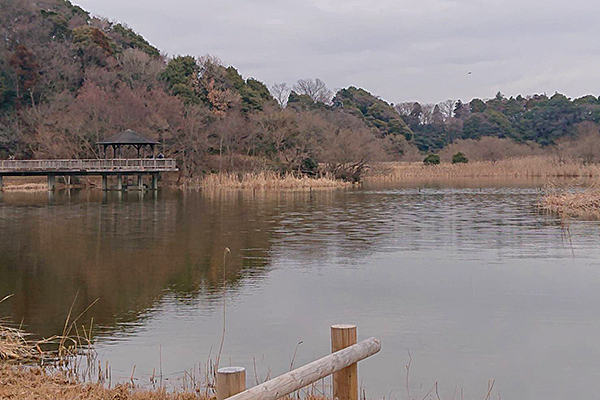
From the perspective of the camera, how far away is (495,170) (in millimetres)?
57000

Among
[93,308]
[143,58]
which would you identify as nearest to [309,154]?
[143,58]

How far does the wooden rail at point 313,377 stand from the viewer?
A: 395cm

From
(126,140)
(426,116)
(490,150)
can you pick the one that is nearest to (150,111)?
(126,140)

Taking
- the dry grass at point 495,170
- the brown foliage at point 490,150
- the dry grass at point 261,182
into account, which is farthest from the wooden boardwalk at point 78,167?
the brown foliage at point 490,150

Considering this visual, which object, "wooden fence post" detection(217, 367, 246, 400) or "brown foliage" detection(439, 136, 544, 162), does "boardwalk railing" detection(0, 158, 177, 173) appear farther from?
"brown foliage" detection(439, 136, 544, 162)

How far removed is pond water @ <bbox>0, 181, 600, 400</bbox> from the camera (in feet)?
25.4

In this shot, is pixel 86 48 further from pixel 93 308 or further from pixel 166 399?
pixel 166 399

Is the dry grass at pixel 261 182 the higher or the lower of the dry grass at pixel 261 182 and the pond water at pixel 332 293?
the higher

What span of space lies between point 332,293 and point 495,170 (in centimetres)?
4815

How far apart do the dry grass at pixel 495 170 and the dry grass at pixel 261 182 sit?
32.9 feet

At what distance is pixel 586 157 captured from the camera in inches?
2301

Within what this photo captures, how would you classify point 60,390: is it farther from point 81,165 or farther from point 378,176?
point 378,176

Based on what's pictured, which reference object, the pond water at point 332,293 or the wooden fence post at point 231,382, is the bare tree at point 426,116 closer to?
the pond water at point 332,293

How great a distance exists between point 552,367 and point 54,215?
2068cm
